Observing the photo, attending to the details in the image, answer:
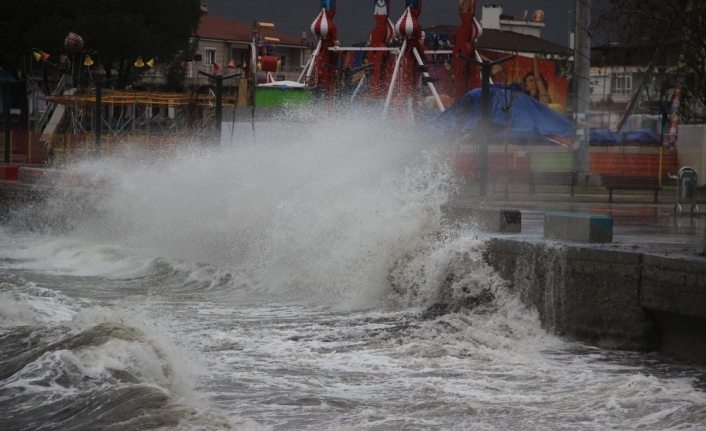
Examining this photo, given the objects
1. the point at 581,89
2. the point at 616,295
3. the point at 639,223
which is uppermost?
the point at 581,89

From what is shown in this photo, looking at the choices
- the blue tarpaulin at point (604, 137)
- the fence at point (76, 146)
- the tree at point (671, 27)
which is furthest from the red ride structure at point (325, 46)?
the tree at point (671, 27)

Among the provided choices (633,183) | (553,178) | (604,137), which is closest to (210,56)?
(604,137)

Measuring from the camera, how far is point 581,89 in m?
30.6

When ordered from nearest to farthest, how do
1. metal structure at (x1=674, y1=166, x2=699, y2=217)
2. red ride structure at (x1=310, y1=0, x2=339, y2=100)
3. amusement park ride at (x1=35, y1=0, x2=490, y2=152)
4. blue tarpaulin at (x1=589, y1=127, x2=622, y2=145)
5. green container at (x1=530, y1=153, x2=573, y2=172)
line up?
1. metal structure at (x1=674, y1=166, x2=699, y2=217)
2. green container at (x1=530, y1=153, x2=573, y2=172)
3. amusement park ride at (x1=35, y1=0, x2=490, y2=152)
4. red ride structure at (x1=310, y1=0, x2=339, y2=100)
5. blue tarpaulin at (x1=589, y1=127, x2=622, y2=145)

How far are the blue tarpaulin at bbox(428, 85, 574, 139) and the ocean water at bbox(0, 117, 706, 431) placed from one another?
8374 millimetres

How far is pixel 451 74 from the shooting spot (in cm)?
4975

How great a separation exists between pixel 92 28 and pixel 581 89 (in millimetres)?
32865

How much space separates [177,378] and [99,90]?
25898 mm

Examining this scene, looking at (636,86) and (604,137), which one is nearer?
(604,137)

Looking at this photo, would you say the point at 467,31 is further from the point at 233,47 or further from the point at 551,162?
the point at 233,47

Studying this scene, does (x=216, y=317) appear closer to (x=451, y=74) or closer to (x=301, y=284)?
(x=301, y=284)

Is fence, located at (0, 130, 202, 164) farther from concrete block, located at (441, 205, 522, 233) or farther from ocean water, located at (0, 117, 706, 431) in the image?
concrete block, located at (441, 205, 522, 233)

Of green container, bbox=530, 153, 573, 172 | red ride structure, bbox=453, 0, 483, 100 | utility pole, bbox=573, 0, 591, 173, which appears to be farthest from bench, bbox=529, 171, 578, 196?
red ride structure, bbox=453, 0, 483, 100

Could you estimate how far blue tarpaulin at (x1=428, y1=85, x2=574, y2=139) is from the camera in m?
31.4
